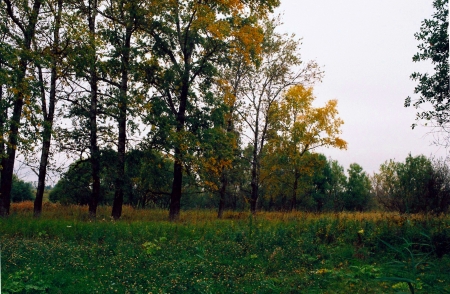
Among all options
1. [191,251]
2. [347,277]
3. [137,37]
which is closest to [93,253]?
[191,251]

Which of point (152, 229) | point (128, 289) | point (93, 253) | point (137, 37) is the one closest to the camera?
point (128, 289)

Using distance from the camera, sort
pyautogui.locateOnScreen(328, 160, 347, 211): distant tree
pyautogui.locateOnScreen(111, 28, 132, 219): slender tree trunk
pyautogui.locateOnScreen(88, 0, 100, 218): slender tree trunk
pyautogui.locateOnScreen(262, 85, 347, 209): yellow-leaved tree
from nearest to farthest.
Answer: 1. pyautogui.locateOnScreen(88, 0, 100, 218): slender tree trunk
2. pyautogui.locateOnScreen(111, 28, 132, 219): slender tree trunk
3. pyautogui.locateOnScreen(262, 85, 347, 209): yellow-leaved tree
4. pyautogui.locateOnScreen(328, 160, 347, 211): distant tree

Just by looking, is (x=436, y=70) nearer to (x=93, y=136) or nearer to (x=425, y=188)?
(x=425, y=188)

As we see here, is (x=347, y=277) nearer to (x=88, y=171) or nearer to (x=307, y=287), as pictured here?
(x=307, y=287)

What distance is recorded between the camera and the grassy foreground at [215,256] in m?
6.36

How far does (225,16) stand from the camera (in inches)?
672

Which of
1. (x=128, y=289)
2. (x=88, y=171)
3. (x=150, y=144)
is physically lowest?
(x=128, y=289)

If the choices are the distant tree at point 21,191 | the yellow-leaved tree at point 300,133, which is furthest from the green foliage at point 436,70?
the distant tree at point 21,191

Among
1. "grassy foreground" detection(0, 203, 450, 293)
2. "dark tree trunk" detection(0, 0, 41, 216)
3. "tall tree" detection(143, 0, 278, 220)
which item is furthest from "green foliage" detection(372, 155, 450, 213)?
"dark tree trunk" detection(0, 0, 41, 216)

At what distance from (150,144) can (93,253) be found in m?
8.27

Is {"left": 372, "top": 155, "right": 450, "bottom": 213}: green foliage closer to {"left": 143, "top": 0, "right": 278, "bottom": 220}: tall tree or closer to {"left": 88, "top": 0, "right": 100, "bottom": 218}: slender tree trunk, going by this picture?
{"left": 143, "top": 0, "right": 278, "bottom": 220}: tall tree

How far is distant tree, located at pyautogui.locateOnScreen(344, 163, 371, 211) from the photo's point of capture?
6681 cm

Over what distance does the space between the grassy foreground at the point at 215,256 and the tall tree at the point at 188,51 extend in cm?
608

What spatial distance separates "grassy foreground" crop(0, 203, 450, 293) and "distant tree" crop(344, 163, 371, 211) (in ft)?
192
